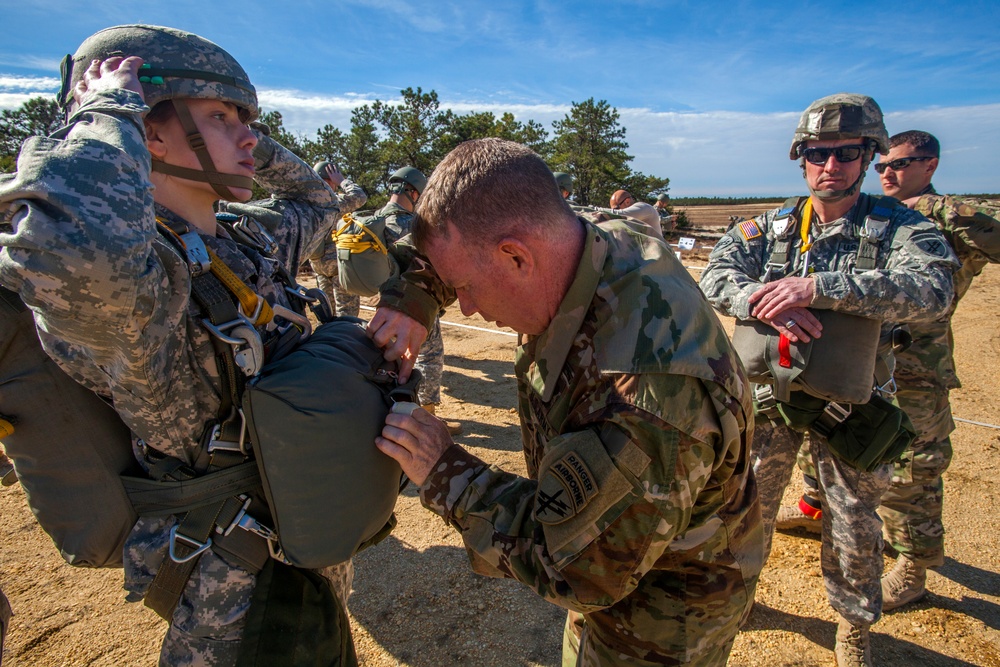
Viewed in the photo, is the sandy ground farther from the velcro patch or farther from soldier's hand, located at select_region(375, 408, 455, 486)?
the velcro patch

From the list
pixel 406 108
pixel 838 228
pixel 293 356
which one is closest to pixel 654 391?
pixel 293 356

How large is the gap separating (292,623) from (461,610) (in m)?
1.80

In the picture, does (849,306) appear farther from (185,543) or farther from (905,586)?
(185,543)

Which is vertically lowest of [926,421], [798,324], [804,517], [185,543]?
[804,517]

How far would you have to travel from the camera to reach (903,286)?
8.87 ft

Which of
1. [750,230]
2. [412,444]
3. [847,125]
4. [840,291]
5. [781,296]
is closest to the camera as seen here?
[412,444]

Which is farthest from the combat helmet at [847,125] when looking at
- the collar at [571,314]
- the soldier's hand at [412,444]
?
the soldier's hand at [412,444]

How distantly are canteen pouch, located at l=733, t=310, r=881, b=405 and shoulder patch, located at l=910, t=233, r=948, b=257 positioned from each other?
1.62 feet

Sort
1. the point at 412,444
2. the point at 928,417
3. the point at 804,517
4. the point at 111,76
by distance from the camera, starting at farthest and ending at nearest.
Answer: the point at 804,517 → the point at 928,417 → the point at 412,444 → the point at 111,76

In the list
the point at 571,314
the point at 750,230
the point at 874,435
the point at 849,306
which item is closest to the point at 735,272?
the point at 750,230

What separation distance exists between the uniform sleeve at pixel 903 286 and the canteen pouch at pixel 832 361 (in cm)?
8

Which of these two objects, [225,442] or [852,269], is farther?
[852,269]

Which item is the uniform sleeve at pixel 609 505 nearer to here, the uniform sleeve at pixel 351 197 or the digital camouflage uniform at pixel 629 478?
the digital camouflage uniform at pixel 629 478

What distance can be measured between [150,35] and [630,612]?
243 centimetres
